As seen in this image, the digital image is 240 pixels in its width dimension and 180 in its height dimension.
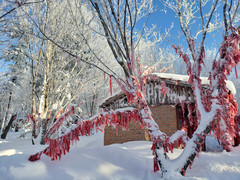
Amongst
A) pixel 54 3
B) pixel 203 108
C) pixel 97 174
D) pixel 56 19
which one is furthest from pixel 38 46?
pixel 203 108

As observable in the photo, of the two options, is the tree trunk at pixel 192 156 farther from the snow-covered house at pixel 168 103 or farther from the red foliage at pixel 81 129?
the snow-covered house at pixel 168 103

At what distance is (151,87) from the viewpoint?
9.05m

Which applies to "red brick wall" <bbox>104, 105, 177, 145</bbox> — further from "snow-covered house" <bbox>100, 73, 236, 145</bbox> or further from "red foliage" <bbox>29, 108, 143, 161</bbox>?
"red foliage" <bbox>29, 108, 143, 161</bbox>

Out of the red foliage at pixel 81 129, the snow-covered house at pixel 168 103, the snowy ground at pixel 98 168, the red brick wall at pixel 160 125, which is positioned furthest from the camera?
the red brick wall at pixel 160 125

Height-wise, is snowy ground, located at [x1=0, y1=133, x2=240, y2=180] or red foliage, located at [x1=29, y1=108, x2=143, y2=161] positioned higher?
red foliage, located at [x1=29, y1=108, x2=143, y2=161]

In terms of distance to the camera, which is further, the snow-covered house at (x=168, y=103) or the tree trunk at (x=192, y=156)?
the snow-covered house at (x=168, y=103)

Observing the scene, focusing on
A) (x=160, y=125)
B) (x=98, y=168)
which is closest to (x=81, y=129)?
(x=98, y=168)

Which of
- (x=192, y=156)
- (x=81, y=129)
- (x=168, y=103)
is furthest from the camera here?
(x=168, y=103)

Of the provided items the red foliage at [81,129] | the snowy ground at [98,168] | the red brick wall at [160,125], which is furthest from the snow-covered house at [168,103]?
the snowy ground at [98,168]

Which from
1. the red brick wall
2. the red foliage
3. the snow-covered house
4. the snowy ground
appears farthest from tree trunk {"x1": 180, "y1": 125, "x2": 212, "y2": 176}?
the red brick wall

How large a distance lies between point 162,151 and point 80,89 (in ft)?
20.4

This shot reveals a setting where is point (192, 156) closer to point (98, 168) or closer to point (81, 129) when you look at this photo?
point (98, 168)

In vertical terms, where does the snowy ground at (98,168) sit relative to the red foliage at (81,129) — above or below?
below

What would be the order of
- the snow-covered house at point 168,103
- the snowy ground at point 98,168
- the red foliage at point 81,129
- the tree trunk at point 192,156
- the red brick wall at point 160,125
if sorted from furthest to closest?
the red brick wall at point 160,125 → the snow-covered house at point 168,103 → the red foliage at point 81,129 → the tree trunk at point 192,156 → the snowy ground at point 98,168
